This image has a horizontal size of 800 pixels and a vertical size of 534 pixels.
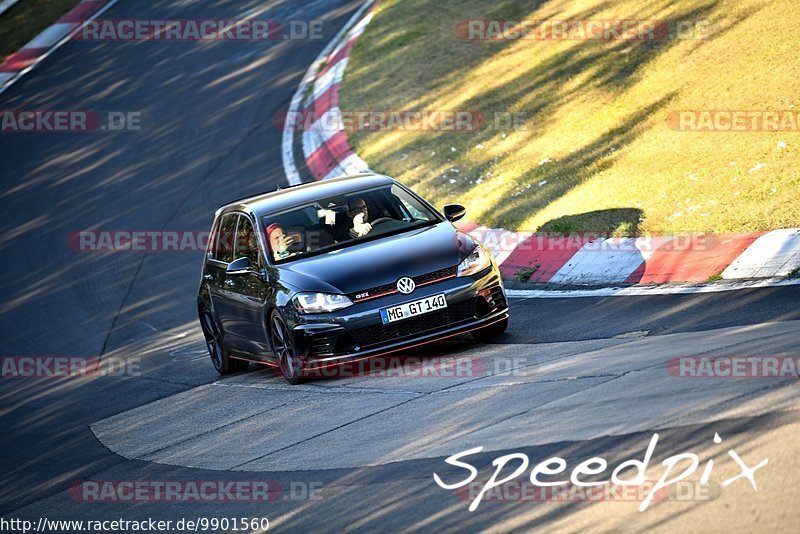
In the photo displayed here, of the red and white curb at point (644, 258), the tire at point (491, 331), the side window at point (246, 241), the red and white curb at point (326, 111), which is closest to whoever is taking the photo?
the red and white curb at point (644, 258)

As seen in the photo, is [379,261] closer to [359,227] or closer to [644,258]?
[359,227]

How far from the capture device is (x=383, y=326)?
33.1 feet

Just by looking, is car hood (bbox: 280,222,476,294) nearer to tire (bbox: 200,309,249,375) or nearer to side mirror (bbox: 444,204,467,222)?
side mirror (bbox: 444,204,467,222)

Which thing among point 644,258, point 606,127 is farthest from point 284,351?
point 606,127

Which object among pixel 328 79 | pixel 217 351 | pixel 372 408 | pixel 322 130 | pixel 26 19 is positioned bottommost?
pixel 217 351

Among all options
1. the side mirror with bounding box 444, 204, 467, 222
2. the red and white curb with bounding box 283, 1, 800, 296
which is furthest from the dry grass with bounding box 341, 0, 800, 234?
the side mirror with bounding box 444, 204, 467, 222

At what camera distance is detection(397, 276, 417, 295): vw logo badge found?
1017cm

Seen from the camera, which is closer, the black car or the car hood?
the black car

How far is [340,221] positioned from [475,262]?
1525 millimetres

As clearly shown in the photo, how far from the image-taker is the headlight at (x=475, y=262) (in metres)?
10.5

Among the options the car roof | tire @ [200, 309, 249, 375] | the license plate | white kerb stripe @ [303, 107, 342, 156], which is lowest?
tire @ [200, 309, 249, 375]

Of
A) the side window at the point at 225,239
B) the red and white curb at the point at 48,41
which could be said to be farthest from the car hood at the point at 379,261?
the red and white curb at the point at 48,41

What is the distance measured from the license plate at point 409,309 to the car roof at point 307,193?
199 cm

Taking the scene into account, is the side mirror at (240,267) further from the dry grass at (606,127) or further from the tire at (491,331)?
the dry grass at (606,127)
